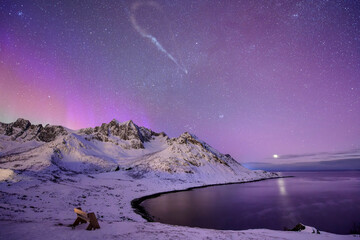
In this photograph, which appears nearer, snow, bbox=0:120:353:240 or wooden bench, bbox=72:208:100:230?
wooden bench, bbox=72:208:100:230

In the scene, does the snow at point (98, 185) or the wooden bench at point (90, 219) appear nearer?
Result: the wooden bench at point (90, 219)

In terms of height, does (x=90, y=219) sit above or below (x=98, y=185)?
above

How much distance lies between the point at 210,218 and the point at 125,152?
162m

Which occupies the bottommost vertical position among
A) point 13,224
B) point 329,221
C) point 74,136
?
point 329,221

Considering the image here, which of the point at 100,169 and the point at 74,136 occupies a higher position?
the point at 74,136

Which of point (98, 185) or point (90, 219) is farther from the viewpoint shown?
point (98, 185)

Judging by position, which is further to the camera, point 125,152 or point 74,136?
point 125,152

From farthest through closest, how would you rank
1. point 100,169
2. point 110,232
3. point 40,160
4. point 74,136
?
1. point 74,136
2. point 100,169
3. point 40,160
4. point 110,232

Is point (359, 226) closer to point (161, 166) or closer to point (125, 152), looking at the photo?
point (161, 166)

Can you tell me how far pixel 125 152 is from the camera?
18550 cm

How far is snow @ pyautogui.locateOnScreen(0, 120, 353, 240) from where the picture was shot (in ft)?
49.3

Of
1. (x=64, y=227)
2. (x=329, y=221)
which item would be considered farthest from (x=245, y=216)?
(x=64, y=227)

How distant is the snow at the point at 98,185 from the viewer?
591 inches

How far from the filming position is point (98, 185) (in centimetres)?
6719
